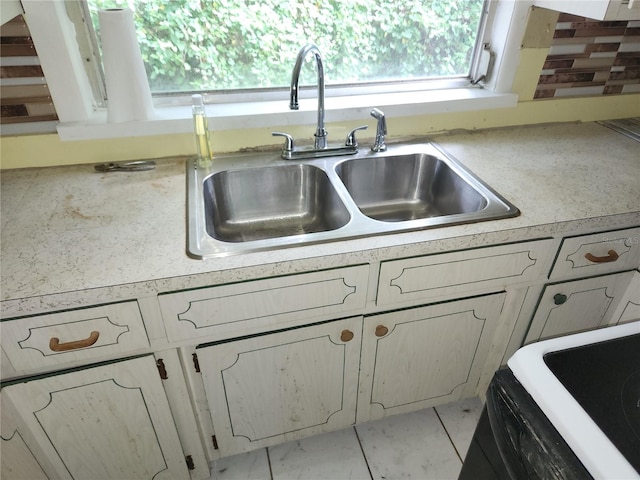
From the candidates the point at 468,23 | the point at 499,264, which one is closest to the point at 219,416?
the point at 499,264

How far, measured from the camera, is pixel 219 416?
4.09 ft

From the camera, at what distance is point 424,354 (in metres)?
1.33

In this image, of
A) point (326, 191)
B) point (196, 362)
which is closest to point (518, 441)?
point (196, 362)

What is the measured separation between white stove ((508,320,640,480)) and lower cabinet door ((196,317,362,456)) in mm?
512

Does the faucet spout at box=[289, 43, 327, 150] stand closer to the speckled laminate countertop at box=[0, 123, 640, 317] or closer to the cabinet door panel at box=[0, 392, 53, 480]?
the speckled laminate countertop at box=[0, 123, 640, 317]

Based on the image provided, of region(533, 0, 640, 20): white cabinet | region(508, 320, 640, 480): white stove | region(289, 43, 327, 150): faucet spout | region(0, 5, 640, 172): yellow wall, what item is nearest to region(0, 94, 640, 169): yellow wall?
region(0, 5, 640, 172): yellow wall

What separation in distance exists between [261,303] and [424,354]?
574 millimetres

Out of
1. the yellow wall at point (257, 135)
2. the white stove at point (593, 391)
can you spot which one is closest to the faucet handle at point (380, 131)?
the yellow wall at point (257, 135)

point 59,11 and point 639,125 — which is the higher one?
point 59,11

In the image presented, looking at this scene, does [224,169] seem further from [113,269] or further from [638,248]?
[638,248]

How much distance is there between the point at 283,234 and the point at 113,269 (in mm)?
571

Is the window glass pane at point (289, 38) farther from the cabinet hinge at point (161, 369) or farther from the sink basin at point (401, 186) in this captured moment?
the cabinet hinge at point (161, 369)

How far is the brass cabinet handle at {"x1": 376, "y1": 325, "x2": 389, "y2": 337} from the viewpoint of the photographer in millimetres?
1203

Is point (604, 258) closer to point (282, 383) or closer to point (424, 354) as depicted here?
point (424, 354)
